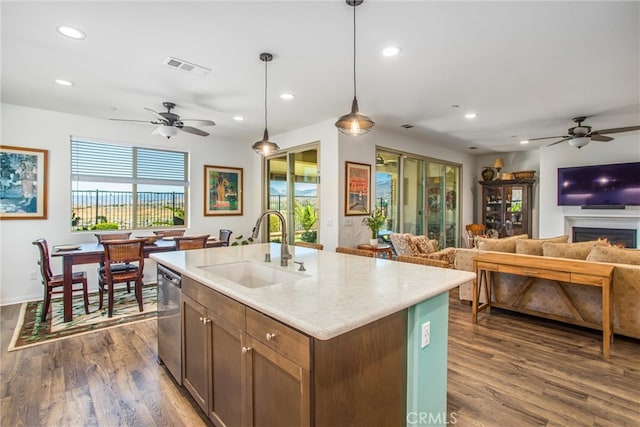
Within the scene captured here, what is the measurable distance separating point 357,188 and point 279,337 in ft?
13.5

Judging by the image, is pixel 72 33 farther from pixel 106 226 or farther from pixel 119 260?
pixel 106 226

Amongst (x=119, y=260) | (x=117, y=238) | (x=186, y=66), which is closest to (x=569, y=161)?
(x=186, y=66)

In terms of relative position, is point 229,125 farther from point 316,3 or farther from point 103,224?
point 316,3

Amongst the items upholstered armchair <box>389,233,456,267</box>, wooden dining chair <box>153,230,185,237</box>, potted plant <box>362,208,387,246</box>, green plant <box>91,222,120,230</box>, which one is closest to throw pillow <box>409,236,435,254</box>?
upholstered armchair <box>389,233,456,267</box>

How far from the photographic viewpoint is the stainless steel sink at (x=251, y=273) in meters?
2.19

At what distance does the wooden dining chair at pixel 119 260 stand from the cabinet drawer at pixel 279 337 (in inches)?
117

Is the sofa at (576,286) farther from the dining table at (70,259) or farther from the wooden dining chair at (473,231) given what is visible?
the dining table at (70,259)

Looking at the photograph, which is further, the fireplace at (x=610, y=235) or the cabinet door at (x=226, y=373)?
the fireplace at (x=610, y=235)

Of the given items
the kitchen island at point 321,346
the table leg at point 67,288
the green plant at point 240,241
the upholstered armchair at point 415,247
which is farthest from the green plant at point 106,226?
the upholstered armchair at point 415,247

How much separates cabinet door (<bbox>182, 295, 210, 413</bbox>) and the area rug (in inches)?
76.9

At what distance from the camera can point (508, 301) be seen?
12.4ft

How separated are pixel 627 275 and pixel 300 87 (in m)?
3.75

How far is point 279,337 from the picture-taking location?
1.30m

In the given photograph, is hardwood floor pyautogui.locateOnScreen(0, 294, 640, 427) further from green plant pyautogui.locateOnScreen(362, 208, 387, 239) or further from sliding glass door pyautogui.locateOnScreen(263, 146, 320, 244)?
sliding glass door pyautogui.locateOnScreen(263, 146, 320, 244)
